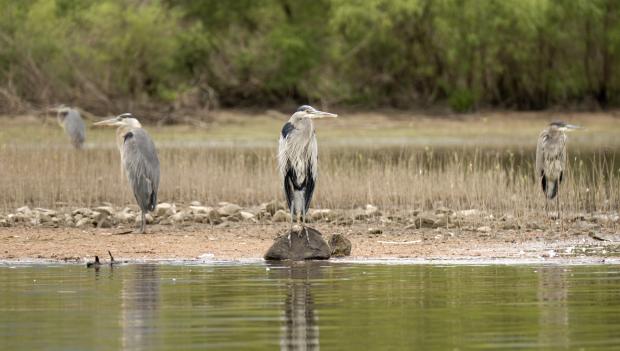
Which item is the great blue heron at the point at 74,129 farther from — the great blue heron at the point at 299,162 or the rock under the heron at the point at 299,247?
the rock under the heron at the point at 299,247

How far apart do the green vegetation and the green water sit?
28970 mm

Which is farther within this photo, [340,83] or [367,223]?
[340,83]

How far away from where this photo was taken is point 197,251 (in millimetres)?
14453

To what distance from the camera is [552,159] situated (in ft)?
59.5

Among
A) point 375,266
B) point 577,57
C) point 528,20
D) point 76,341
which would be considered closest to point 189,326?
point 76,341

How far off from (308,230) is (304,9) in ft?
118

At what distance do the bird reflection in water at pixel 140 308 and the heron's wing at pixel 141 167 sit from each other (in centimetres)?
372

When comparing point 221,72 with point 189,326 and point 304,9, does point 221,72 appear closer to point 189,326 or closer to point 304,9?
point 304,9

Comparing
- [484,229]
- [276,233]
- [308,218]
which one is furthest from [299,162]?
[308,218]

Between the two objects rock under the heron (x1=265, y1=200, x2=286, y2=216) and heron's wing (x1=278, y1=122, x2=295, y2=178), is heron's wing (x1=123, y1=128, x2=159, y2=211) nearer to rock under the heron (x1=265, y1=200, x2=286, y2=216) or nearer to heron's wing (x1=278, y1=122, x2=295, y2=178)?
rock under the heron (x1=265, y1=200, x2=286, y2=216)

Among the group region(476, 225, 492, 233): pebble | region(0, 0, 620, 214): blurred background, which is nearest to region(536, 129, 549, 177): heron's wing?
region(476, 225, 492, 233): pebble

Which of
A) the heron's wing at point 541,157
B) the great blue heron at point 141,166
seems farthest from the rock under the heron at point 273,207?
the heron's wing at point 541,157

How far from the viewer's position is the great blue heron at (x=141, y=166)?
16.8m

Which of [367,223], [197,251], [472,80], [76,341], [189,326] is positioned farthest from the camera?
[472,80]
